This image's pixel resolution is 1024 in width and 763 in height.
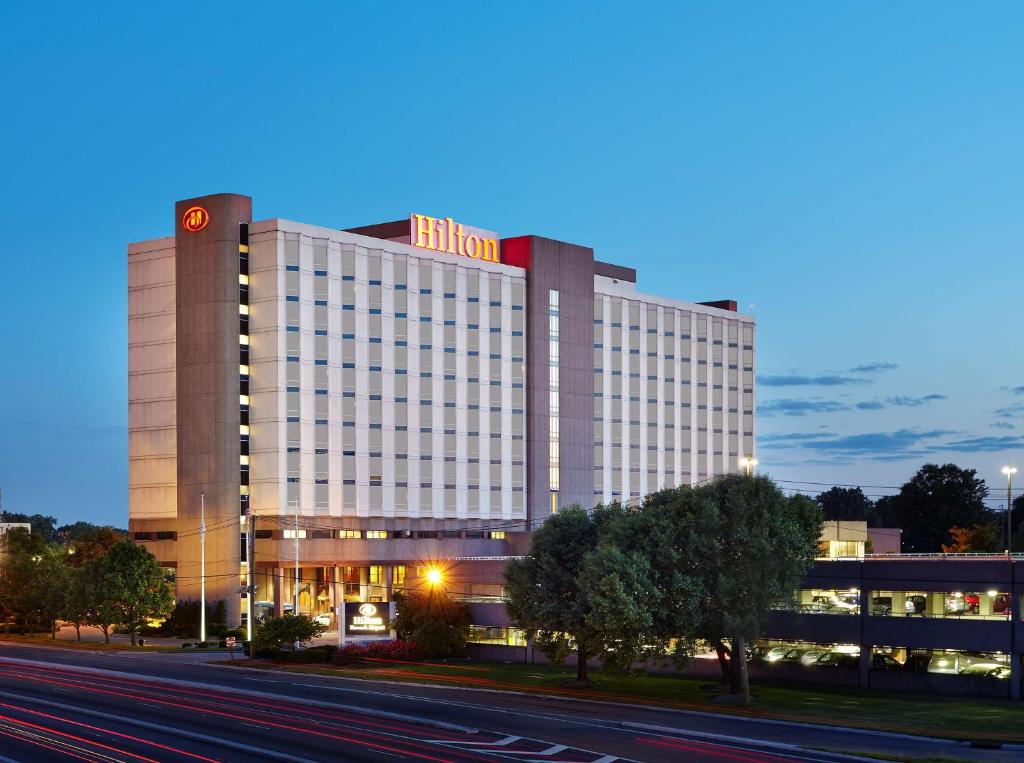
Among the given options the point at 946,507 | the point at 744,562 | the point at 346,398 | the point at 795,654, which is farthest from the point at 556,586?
the point at 946,507

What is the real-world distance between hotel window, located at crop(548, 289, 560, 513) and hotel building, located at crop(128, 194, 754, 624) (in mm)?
258

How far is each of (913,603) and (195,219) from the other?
300 feet

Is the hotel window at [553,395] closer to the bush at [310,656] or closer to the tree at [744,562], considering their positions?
the bush at [310,656]

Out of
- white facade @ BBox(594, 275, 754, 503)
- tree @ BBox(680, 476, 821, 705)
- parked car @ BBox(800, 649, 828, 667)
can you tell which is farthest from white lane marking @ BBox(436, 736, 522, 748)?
white facade @ BBox(594, 275, 754, 503)

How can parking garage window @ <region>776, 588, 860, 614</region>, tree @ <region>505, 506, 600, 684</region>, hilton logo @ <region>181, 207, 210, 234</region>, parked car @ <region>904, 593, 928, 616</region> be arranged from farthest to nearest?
hilton logo @ <region>181, 207, 210, 234</region> → parking garage window @ <region>776, 588, 860, 614</region> → tree @ <region>505, 506, 600, 684</region> → parked car @ <region>904, 593, 928, 616</region>

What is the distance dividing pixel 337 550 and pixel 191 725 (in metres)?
80.2

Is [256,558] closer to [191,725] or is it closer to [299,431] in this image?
[299,431]

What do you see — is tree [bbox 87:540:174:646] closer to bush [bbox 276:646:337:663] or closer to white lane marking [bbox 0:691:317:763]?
bush [bbox 276:646:337:663]

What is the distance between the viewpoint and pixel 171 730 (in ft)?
187

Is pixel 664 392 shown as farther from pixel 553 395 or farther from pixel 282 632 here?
pixel 282 632

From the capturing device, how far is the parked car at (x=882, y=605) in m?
77.2

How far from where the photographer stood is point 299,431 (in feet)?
454

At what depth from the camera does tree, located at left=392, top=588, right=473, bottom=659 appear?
9631 cm

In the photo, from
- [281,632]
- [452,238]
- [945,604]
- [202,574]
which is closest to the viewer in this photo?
[945,604]
